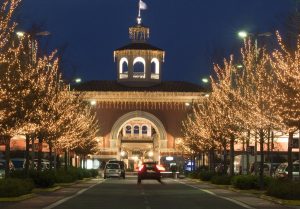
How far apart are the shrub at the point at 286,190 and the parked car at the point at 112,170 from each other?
50.9 m

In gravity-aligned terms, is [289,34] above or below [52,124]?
above

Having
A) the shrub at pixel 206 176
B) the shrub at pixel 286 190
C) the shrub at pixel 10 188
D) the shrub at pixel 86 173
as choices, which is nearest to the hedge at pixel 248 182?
the shrub at pixel 286 190

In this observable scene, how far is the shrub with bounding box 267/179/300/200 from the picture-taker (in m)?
34.1

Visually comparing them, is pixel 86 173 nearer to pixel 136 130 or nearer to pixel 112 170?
pixel 112 170

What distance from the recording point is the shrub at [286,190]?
3406 centimetres

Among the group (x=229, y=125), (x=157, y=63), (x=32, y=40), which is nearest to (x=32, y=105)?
(x=32, y=40)

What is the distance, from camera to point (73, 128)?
203ft

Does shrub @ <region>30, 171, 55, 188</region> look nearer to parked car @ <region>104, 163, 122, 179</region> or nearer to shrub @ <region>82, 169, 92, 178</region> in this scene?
shrub @ <region>82, 169, 92, 178</region>

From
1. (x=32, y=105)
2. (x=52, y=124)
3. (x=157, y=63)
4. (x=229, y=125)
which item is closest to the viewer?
(x=32, y=105)

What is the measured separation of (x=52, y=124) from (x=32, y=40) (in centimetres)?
872

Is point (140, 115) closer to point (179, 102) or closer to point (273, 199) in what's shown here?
point (179, 102)

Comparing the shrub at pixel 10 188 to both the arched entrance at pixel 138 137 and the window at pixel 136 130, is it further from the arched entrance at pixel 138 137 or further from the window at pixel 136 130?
the window at pixel 136 130

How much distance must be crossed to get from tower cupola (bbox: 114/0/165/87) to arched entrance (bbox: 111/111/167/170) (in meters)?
6.86

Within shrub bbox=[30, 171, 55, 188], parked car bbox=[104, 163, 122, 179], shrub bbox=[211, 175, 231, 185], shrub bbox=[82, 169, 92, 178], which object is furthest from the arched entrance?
shrub bbox=[30, 171, 55, 188]
